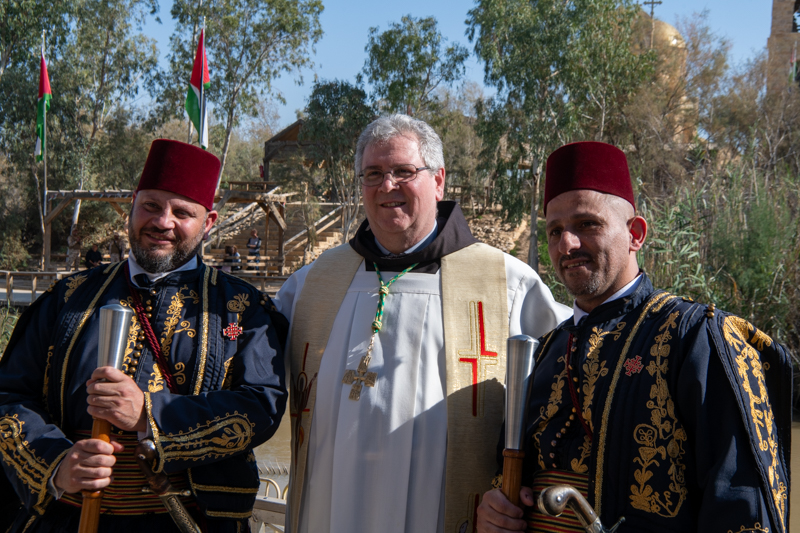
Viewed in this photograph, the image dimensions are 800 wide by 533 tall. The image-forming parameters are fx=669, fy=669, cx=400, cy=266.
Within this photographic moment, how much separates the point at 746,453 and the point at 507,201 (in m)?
22.1

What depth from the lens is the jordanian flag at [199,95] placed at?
14.2 metres

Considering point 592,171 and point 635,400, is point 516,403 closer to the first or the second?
point 635,400

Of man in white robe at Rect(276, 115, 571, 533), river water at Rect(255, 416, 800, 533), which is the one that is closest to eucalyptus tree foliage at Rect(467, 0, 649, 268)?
river water at Rect(255, 416, 800, 533)

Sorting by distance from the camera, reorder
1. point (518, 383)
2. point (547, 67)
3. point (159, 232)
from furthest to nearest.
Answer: point (547, 67), point (159, 232), point (518, 383)

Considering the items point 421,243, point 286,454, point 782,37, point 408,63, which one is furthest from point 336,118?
point 421,243

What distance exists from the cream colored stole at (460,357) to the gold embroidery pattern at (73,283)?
875mm

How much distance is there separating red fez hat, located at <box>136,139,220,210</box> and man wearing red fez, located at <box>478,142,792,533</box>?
1.36 m

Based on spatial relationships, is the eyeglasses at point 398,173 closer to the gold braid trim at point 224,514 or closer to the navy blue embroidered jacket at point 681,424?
the navy blue embroidered jacket at point 681,424

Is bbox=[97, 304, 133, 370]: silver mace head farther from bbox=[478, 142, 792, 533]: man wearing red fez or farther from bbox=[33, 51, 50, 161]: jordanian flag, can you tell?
bbox=[33, 51, 50, 161]: jordanian flag

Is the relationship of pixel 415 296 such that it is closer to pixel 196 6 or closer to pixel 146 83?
pixel 196 6

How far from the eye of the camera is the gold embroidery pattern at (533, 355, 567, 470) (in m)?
2.06

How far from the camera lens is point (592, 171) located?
217 cm

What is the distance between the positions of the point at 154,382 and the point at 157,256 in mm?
478

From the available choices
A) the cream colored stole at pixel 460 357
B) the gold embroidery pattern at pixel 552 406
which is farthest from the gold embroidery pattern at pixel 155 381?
the gold embroidery pattern at pixel 552 406
